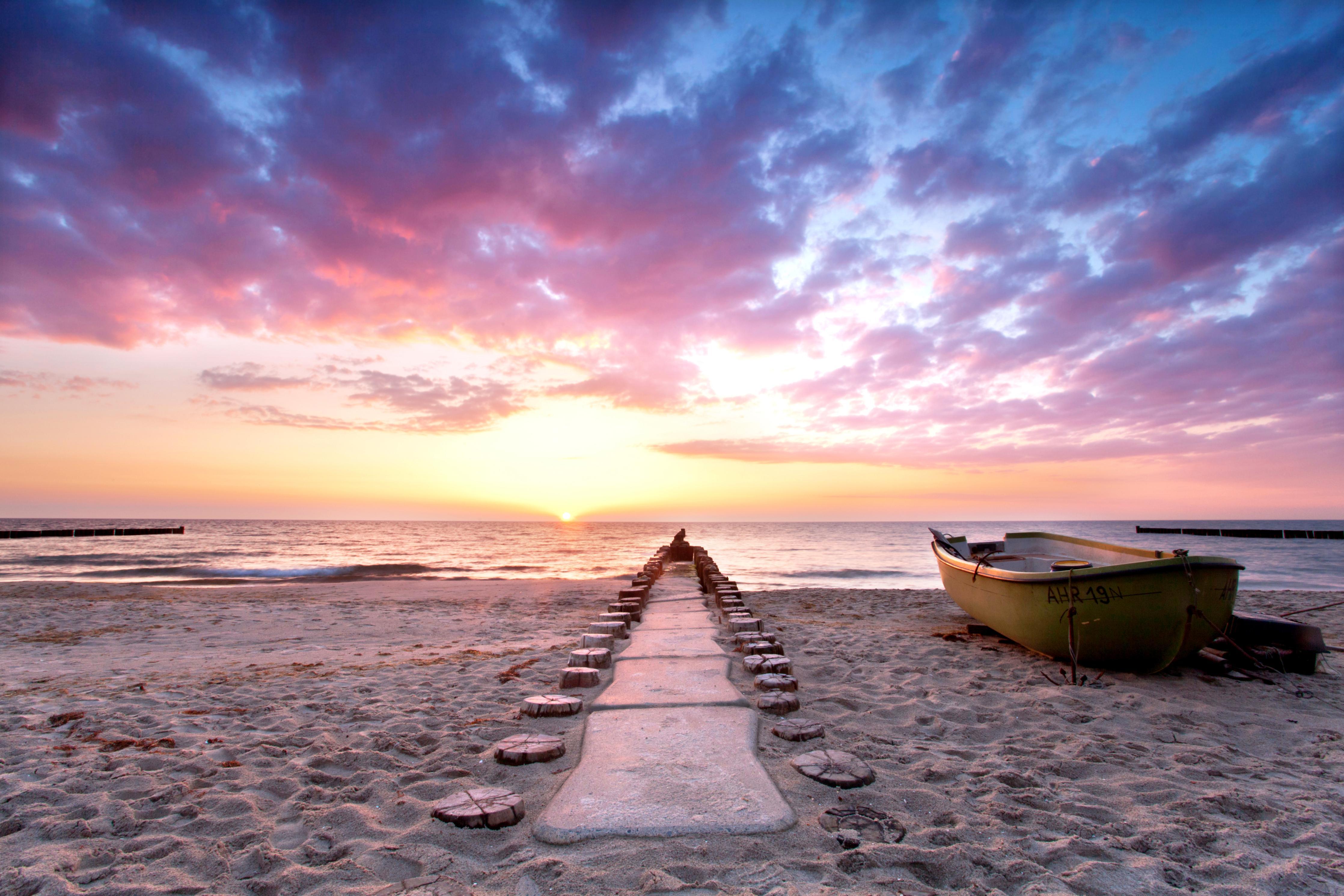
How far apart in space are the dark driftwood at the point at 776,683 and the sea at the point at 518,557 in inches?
420

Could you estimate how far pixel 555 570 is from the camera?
24.5 meters

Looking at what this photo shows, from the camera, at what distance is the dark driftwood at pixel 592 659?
238 inches

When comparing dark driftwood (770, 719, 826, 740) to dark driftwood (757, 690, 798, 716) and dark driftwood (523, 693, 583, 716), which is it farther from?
dark driftwood (523, 693, 583, 716)

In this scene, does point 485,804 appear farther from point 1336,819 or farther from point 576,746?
point 1336,819

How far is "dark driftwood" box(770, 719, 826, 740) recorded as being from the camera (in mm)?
4121

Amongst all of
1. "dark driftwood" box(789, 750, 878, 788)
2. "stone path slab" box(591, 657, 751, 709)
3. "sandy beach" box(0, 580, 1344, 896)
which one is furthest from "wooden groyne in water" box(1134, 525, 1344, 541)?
"dark driftwood" box(789, 750, 878, 788)

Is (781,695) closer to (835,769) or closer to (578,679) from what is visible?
(835,769)

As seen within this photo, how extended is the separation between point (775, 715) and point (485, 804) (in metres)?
2.41

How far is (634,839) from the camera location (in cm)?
285

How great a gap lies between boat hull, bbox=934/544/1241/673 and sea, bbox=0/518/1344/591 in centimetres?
677

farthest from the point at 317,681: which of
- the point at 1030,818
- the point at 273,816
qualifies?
the point at 1030,818

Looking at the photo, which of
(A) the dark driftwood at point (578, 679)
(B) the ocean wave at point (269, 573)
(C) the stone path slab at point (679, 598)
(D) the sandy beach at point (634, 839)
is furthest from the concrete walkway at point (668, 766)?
(B) the ocean wave at point (269, 573)

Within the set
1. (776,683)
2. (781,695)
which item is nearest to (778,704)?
(781,695)

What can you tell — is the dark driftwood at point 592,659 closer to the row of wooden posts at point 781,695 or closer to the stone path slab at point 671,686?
the stone path slab at point 671,686
